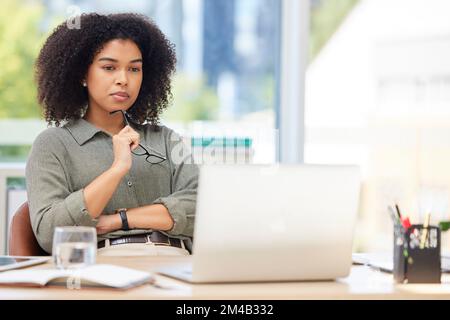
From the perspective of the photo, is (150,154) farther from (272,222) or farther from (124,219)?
(272,222)

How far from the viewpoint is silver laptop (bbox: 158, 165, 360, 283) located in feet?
5.32

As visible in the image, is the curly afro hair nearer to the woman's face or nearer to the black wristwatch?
the woman's face

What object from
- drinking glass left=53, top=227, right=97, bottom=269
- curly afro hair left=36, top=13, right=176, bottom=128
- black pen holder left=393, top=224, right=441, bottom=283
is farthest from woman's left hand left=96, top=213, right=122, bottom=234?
black pen holder left=393, top=224, right=441, bottom=283

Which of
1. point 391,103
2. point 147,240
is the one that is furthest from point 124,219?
point 391,103

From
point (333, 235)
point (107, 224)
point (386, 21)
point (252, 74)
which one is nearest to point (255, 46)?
point (252, 74)

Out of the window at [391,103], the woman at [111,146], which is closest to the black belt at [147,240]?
the woman at [111,146]

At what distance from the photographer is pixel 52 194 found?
2.45 meters

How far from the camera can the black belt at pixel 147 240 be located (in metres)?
2.51

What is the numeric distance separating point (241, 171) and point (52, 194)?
0.98 meters

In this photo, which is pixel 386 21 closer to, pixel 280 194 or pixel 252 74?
pixel 252 74

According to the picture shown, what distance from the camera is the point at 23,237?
2.43 m

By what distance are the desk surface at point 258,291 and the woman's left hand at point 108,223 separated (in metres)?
0.70

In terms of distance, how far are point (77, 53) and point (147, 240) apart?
0.68m

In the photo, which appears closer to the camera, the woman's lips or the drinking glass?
the drinking glass
